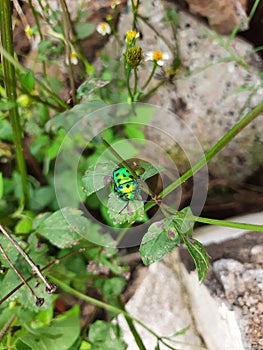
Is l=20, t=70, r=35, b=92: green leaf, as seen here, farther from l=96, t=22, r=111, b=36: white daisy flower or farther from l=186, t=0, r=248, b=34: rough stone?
l=186, t=0, r=248, b=34: rough stone

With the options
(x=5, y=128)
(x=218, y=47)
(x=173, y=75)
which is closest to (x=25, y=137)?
(x=5, y=128)

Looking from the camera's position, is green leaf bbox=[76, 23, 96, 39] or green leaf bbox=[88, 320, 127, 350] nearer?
green leaf bbox=[88, 320, 127, 350]

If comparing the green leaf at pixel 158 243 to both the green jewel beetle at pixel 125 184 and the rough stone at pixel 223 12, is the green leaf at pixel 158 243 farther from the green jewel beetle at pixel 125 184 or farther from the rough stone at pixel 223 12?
the rough stone at pixel 223 12

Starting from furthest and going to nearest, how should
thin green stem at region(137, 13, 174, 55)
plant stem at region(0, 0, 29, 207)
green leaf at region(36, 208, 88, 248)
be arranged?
1. thin green stem at region(137, 13, 174, 55)
2. green leaf at region(36, 208, 88, 248)
3. plant stem at region(0, 0, 29, 207)

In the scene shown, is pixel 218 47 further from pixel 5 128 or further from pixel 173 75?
pixel 5 128

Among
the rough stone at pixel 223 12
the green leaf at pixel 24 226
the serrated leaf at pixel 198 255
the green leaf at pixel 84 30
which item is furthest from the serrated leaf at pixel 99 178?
the rough stone at pixel 223 12

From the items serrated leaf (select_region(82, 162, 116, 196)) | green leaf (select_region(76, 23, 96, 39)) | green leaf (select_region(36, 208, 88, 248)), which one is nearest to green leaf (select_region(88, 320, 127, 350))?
green leaf (select_region(36, 208, 88, 248))
